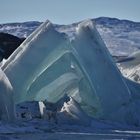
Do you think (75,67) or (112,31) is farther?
(112,31)

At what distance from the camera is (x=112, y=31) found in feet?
570

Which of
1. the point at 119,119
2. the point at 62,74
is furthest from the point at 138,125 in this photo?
the point at 62,74

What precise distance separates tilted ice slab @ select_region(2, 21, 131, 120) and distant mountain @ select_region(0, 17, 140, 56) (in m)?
114

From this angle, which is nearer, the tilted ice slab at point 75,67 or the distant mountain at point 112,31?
the tilted ice slab at point 75,67

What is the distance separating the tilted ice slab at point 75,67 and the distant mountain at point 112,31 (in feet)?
375

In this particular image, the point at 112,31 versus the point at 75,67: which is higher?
the point at 112,31

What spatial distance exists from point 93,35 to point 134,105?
3174 mm

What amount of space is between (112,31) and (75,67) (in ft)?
489

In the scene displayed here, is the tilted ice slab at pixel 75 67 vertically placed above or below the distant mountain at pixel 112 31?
below

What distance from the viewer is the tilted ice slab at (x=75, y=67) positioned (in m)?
24.0

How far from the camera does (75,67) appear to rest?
→ 2562 centimetres

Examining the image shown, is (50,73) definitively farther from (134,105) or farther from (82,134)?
(82,134)

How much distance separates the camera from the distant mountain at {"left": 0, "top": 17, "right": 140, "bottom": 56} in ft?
493

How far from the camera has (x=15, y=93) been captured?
78.5ft
